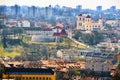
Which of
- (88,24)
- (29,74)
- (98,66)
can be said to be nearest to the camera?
(29,74)

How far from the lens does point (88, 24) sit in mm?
15156

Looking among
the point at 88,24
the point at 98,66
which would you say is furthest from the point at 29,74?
the point at 88,24

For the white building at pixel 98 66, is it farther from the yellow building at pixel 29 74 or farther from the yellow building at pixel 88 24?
the yellow building at pixel 88 24

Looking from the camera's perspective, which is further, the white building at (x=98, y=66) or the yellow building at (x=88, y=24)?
the yellow building at (x=88, y=24)

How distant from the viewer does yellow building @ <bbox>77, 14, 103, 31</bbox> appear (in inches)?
587

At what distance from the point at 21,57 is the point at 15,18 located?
3265 millimetres

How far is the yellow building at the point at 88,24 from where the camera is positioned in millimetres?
14902

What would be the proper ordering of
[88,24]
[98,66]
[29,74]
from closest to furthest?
[29,74] → [98,66] → [88,24]

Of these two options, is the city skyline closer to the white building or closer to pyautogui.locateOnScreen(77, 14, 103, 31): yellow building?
pyautogui.locateOnScreen(77, 14, 103, 31): yellow building

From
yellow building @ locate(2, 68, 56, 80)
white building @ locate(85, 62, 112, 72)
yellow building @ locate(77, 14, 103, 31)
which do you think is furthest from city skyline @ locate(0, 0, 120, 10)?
yellow building @ locate(2, 68, 56, 80)

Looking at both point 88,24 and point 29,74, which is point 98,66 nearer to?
point 29,74

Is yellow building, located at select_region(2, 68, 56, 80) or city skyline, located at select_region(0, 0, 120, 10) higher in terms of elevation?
city skyline, located at select_region(0, 0, 120, 10)

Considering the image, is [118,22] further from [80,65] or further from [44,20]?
[80,65]

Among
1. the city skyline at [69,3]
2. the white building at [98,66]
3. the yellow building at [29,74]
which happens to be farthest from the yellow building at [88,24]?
the yellow building at [29,74]
